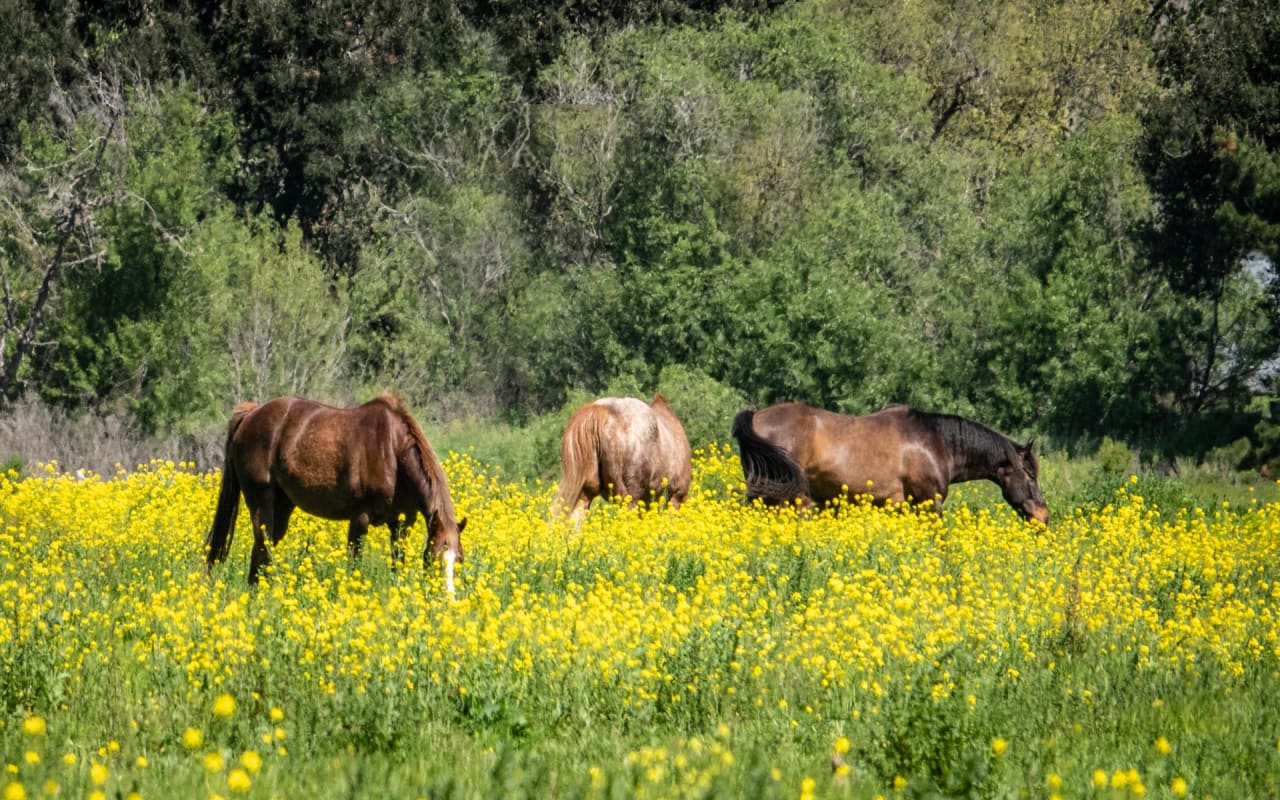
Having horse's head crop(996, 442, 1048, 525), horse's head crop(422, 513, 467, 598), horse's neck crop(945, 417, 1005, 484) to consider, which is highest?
horse's head crop(422, 513, 467, 598)

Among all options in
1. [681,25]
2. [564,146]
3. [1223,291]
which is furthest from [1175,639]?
[681,25]

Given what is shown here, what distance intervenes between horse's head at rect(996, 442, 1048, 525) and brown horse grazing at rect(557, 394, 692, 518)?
3194mm

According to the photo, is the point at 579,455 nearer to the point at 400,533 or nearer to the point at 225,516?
the point at 400,533

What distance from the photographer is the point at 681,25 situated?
36500 mm

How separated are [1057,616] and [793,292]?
18.5 metres

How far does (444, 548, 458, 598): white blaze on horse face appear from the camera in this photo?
9914mm

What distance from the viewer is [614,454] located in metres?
14.3

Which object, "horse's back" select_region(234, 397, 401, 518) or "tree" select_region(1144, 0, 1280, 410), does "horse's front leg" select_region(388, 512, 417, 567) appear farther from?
"tree" select_region(1144, 0, 1280, 410)

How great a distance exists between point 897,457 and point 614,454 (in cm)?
281

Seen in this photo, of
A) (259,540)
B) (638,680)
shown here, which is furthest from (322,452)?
(638,680)

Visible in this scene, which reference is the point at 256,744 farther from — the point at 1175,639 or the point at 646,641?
the point at 1175,639

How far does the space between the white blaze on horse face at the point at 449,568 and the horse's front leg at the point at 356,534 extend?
1.12m

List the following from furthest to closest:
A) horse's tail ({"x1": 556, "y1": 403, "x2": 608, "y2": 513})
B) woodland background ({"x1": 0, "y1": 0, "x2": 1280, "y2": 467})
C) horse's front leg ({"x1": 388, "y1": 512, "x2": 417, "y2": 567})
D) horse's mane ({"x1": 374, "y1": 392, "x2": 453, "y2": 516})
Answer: woodland background ({"x1": 0, "y1": 0, "x2": 1280, "y2": 467})
horse's tail ({"x1": 556, "y1": 403, "x2": 608, "y2": 513})
horse's front leg ({"x1": 388, "y1": 512, "x2": 417, "y2": 567})
horse's mane ({"x1": 374, "y1": 392, "x2": 453, "y2": 516})

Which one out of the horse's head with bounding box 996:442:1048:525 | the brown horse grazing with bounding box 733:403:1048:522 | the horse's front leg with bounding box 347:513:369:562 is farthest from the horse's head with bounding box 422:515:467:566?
the horse's head with bounding box 996:442:1048:525
